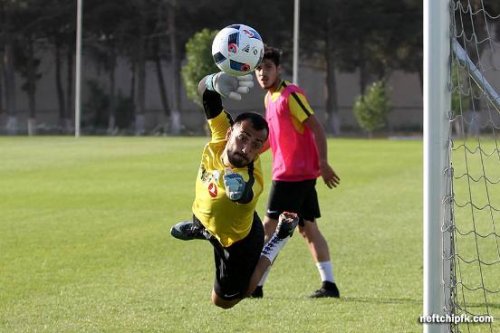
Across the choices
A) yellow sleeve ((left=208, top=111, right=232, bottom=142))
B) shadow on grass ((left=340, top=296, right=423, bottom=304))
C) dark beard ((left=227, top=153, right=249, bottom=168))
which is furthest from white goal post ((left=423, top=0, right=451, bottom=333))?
shadow on grass ((left=340, top=296, right=423, bottom=304))

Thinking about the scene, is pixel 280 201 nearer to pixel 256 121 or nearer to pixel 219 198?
pixel 219 198

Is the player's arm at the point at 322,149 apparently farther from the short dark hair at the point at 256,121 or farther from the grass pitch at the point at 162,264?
the short dark hair at the point at 256,121

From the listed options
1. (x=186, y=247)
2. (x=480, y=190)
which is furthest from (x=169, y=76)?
(x=186, y=247)

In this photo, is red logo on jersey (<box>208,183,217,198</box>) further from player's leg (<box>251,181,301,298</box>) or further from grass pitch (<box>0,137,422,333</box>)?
player's leg (<box>251,181,301,298</box>)

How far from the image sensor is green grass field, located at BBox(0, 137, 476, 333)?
826 cm

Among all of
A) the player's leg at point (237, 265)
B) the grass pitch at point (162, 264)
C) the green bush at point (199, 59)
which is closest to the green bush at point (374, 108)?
the green bush at point (199, 59)

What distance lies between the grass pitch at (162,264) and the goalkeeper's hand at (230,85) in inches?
74.9

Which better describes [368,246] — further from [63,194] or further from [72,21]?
[72,21]

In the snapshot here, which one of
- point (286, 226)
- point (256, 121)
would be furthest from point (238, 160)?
point (286, 226)

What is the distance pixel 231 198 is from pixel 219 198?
613mm

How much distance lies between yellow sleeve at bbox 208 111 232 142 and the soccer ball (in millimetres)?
319

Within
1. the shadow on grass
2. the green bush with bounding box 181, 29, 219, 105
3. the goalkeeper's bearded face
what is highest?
the green bush with bounding box 181, 29, 219, 105

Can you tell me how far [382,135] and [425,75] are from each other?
192 ft

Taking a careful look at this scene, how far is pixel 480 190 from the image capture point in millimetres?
21125
